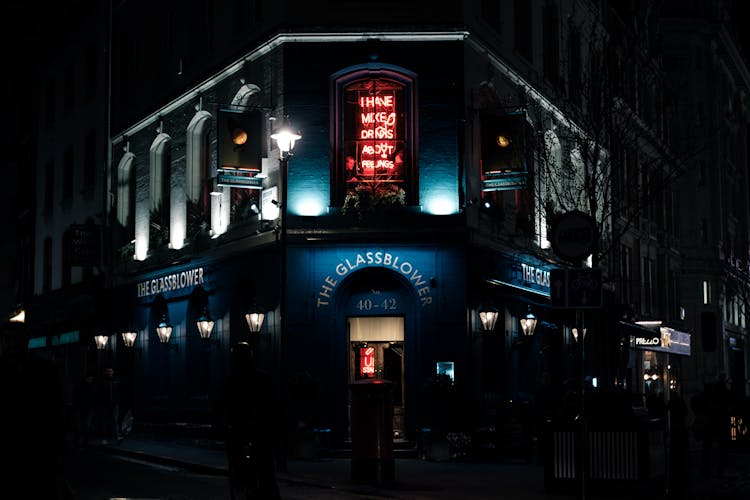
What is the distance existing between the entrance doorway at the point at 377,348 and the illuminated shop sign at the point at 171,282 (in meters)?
6.20

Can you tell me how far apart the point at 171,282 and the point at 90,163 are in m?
10.9

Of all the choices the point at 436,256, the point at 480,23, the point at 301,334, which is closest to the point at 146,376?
the point at 301,334

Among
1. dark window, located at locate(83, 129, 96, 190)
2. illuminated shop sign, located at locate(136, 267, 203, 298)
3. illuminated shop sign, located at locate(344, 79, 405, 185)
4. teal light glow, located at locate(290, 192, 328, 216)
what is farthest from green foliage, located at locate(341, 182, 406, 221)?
dark window, located at locate(83, 129, 96, 190)

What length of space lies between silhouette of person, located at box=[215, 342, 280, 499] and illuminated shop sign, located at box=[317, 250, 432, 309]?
45.6 feet

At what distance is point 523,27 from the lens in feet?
99.2

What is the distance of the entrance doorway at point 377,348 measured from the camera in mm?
25234

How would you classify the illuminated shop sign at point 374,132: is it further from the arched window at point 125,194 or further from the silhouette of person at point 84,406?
the arched window at point 125,194

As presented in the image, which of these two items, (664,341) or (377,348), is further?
(664,341)

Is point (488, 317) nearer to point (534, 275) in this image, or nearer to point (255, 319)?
point (534, 275)

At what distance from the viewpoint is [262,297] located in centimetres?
2644

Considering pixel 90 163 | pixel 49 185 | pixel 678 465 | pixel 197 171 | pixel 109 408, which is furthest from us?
pixel 49 185

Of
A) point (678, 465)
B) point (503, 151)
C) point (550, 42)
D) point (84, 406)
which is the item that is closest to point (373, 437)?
point (678, 465)

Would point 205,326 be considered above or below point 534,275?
below

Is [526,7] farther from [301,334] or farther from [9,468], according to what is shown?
[9,468]
